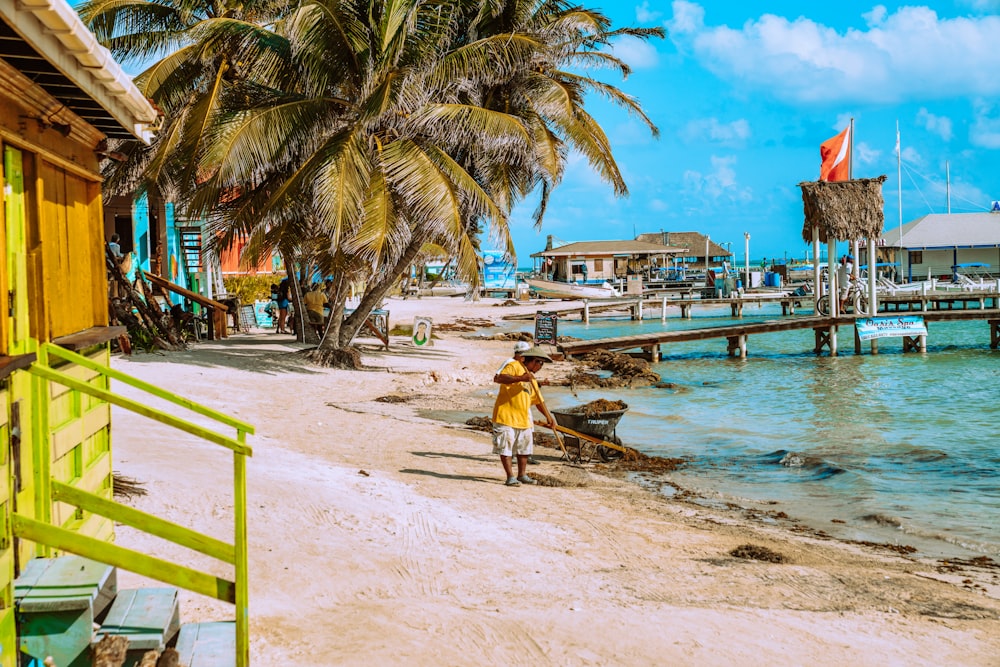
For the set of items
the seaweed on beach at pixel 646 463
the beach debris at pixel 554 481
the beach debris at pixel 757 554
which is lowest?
the seaweed on beach at pixel 646 463

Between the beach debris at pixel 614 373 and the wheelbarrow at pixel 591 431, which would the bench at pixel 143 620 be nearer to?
the wheelbarrow at pixel 591 431

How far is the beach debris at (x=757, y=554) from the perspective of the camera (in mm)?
7871

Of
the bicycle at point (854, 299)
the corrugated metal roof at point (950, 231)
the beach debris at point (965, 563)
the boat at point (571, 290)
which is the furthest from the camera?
the corrugated metal roof at point (950, 231)

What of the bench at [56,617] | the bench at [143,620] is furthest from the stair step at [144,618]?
the bench at [56,617]

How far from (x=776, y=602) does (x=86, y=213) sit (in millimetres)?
5318

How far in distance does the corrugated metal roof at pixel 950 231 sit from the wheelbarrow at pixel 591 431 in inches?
2333

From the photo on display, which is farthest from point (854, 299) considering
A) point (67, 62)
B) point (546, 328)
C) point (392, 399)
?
point (67, 62)

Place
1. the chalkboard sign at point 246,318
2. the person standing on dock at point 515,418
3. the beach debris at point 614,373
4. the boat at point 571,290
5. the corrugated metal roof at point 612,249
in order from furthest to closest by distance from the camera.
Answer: the corrugated metal roof at point 612,249 < the boat at point 571,290 < the chalkboard sign at point 246,318 < the beach debris at point 614,373 < the person standing on dock at point 515,418

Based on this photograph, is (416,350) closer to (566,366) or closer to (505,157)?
(566,366)

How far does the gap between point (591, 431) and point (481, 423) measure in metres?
2.83

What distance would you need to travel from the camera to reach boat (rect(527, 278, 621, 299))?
62094mm

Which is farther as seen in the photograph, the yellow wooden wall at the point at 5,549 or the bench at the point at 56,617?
the bench at the point at 56,617

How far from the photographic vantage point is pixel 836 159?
95.3 ft

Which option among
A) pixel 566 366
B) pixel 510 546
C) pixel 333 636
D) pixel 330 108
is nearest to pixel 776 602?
pixel 510 546
